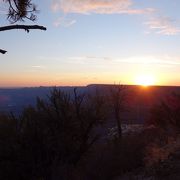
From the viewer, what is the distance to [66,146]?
1961 centimetres

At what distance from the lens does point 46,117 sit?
67.2 feet

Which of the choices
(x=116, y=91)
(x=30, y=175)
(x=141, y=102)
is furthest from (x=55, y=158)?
(x=141, y=102)

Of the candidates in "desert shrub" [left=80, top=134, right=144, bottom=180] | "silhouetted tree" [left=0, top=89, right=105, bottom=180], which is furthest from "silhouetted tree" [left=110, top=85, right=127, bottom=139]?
"desert shrub" [left=80, top=134, right=144, bottom=180]

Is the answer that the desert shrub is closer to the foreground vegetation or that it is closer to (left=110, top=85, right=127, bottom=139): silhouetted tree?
the foreground vegetation

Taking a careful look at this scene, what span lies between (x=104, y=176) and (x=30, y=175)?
554cm

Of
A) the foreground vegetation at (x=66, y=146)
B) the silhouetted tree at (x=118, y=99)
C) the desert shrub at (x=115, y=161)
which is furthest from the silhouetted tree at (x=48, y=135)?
the silhouetted tree at (x=118, y=99)

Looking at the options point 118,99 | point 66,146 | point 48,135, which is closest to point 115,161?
point 66,146

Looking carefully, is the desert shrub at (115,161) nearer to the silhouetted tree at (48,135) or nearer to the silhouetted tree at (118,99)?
the silhouetted tree at (48,135)

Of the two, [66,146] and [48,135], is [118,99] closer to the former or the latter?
[66,146]

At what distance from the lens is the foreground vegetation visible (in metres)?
14.9

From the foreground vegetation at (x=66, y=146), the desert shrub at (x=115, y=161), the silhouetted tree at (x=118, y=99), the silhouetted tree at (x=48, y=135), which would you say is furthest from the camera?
the silhouetted tree at (x=118, y=99)

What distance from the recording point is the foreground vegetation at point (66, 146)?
49.0ft

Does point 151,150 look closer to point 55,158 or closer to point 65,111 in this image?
point 55,158

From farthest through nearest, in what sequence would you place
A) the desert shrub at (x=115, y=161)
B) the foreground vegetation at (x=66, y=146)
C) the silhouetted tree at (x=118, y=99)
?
the silhouetted tree at (x=118, y=99), the foreground vegetation at (x=66, y=146), the desert shrub at (x=115, y=161)
